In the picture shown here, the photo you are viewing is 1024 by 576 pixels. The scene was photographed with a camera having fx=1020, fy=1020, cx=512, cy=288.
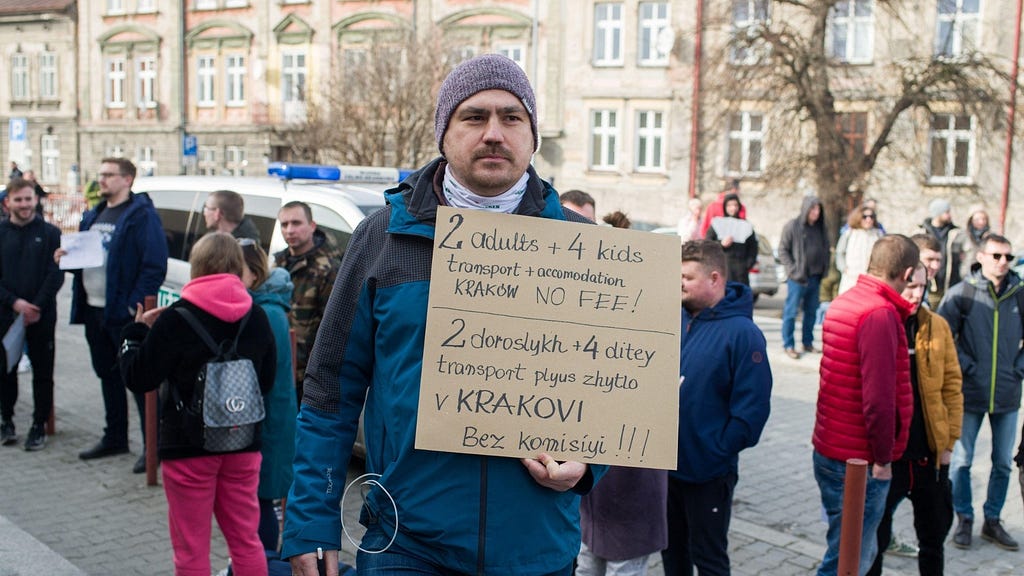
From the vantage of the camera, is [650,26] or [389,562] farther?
[650,26]

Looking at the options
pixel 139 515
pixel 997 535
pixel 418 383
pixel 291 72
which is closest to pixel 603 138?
pixel 291 72

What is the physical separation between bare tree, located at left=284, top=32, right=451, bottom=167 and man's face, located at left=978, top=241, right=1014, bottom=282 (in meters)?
18.6

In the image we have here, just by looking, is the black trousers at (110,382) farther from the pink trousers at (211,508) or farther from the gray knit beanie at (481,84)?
the gray knit beanie at (481,84)

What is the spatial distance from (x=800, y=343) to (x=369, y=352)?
1234cm

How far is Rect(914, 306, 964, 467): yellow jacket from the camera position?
4832 millimetres

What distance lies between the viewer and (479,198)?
2576 millimetres

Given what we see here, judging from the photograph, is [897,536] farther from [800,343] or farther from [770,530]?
[800,343]

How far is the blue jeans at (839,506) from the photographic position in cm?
457

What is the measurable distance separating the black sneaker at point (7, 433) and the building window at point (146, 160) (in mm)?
39643

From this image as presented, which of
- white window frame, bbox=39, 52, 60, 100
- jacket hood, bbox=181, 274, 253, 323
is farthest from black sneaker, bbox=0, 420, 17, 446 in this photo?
white window frame, bbox=39, 52, 60, 100

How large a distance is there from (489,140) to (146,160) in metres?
46.5

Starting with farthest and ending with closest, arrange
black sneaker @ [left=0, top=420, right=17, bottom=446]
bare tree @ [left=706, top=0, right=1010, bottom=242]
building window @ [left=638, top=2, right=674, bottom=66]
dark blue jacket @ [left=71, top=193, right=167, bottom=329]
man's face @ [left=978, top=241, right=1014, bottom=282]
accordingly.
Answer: building window @ [left=638, top=2, right=674, bottom=66]
bare tree @ [left=706, top=0, right=1010, bottom=242]
black sneaker @ [left=0, top=420, right=17, bottom=446]
dark blue jacket @ [left=71, top=193, right=167, bottom=329]
man's face @ [left=978, top=241, right=1014, bottom=282]

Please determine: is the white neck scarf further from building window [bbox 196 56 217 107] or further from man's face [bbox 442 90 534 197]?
building window [bbox 196 56 217 107]

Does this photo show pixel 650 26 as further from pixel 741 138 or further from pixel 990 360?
pixel 990 360
